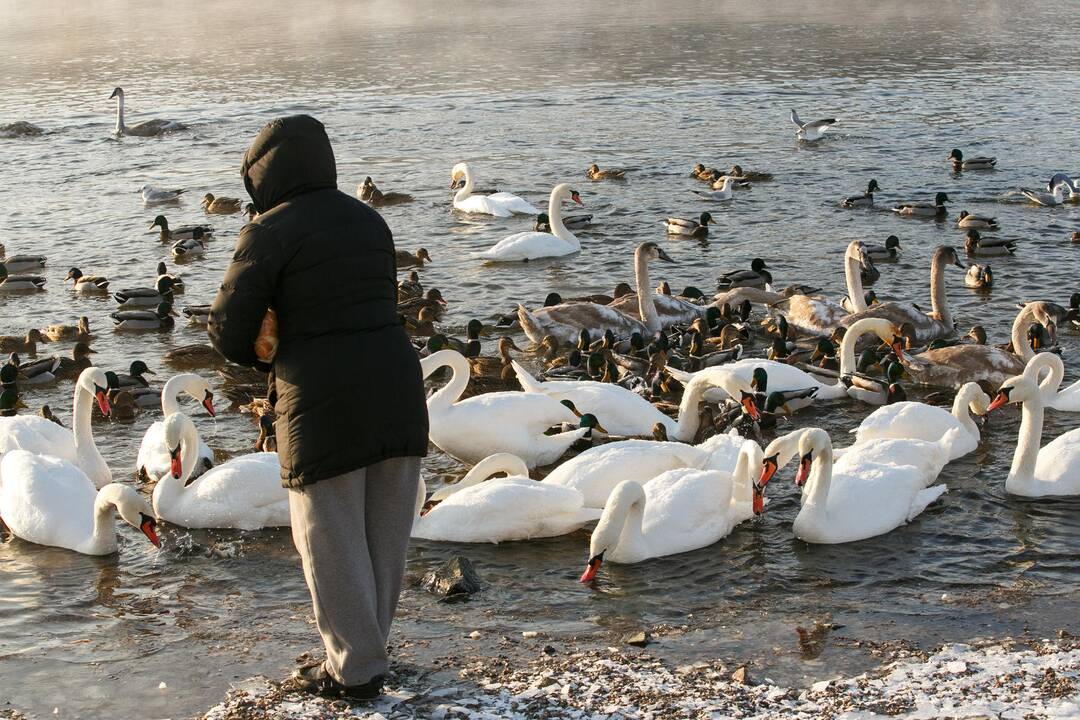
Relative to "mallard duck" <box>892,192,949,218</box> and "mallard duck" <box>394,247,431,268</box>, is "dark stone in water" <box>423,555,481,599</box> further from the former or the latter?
"mallard duck" <box>892,192,949,218</box>

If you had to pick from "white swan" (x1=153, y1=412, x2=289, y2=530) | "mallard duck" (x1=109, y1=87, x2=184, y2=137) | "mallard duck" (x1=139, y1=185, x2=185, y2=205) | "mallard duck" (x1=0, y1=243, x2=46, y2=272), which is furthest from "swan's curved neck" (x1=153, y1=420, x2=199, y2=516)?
"mallard duck" (x1=109, y1=87, x2=184, y2=137)

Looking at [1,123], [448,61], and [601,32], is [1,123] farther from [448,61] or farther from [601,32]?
[601,32]

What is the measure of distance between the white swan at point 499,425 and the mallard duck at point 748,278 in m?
5.61

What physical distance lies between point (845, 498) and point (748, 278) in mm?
7258

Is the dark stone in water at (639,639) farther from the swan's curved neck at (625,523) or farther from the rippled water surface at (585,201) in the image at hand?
the swan's curved neck at (625,523)

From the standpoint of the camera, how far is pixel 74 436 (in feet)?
34.3

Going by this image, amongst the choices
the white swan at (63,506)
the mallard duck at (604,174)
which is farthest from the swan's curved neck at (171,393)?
the mallard duck at (604,174)

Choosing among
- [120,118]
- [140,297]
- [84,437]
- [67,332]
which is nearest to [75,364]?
[67,332]

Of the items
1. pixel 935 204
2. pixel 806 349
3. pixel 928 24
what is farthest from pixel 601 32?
pixel 806 349

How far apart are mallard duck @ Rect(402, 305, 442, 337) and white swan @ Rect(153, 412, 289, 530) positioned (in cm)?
516

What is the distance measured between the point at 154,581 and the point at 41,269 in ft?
33.9

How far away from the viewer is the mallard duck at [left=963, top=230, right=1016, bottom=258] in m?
16.7

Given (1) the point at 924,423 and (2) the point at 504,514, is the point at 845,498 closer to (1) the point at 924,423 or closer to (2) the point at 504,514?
(1) the point at 924,423

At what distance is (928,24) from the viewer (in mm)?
47219
